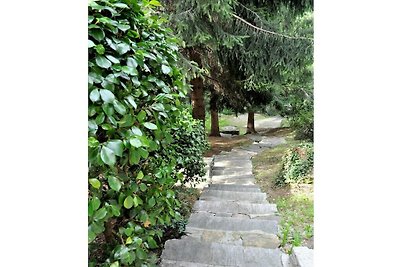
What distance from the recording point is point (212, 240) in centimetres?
237

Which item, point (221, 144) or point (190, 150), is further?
point (221, 144)

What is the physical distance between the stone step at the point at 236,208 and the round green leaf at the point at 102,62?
241 centimetres

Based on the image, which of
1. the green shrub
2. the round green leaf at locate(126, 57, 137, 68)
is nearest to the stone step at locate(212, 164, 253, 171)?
the green shrub

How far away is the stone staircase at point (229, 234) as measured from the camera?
1.97 metres

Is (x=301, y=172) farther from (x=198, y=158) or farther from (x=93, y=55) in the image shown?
(x=93, y=55)

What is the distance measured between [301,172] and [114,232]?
3494mm

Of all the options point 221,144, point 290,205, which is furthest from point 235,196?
point 221,144

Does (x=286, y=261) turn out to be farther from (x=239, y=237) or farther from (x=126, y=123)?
(x=126, y=123)

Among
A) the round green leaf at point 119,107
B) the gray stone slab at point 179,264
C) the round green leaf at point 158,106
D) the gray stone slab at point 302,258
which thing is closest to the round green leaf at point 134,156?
the round green leaf at point 119,107

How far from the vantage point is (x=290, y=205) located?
3539mm

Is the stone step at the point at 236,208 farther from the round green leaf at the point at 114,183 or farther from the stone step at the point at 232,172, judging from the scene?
the round green leaf at the point at 114,183

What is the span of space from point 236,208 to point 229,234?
0.71 m

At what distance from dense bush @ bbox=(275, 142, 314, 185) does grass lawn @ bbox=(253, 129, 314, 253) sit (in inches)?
4.4
